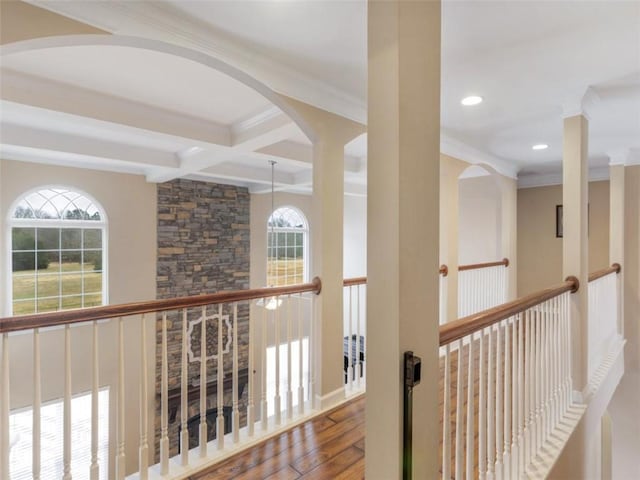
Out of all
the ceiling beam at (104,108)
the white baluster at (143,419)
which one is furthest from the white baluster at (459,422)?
the ceiling beam at (104,108)

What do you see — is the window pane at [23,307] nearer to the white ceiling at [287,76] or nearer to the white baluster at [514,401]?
the white ceiling at [287,76]

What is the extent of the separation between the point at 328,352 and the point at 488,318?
1.39 metres

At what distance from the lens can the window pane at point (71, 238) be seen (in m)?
4.78

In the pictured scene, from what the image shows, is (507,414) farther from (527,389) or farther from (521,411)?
(527,389)

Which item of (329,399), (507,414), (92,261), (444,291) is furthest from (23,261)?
(507,414)

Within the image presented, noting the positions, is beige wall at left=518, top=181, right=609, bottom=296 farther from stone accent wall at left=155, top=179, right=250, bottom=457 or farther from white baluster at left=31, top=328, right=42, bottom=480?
white baluster at left=31, top=328, right=42, bottom=480

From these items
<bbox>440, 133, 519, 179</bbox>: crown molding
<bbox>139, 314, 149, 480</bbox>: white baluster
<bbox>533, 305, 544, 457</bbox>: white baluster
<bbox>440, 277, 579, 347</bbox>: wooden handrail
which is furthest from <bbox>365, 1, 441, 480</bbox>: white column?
<bbox>440, 133, 519, 179</bbox>: crown molding

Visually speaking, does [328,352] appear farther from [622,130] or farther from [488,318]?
[622,130]

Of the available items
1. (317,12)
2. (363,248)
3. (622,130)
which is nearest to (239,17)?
(317,12)

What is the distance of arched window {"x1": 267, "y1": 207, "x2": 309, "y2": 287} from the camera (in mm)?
6988

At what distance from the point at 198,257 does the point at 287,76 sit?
4.29 m

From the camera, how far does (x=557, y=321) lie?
8.16 ft

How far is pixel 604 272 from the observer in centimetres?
366

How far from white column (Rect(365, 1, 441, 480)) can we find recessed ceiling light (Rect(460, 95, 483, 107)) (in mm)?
1902
